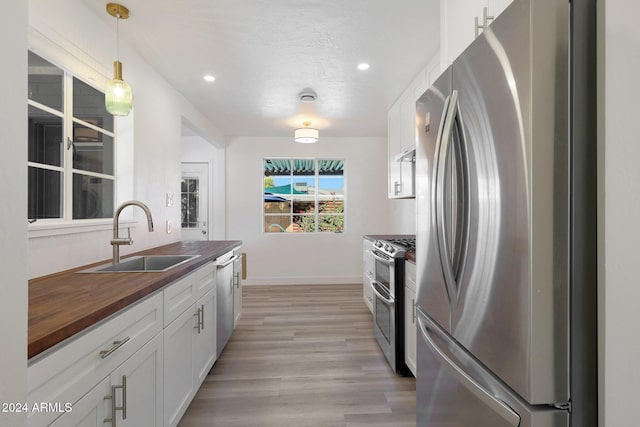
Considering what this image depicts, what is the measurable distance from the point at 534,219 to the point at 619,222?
0.63 ft

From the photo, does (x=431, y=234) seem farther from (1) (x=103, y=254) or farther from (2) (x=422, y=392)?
(1) (x=103, y=254)

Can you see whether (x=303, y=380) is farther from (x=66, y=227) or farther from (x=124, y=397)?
(x=66, y=227)

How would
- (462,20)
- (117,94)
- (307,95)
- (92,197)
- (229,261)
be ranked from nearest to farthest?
(462,20) → (117,94) → (92,197) → (229,261) → (307,95)

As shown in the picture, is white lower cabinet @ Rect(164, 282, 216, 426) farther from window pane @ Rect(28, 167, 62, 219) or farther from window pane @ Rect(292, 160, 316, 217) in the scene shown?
window pane @ Rect(292, 160, 316, 217)

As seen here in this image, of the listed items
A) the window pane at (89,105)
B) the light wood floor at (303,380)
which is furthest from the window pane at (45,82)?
the light wood floor at (303,380)

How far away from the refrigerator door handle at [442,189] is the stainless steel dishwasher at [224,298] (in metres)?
1.82

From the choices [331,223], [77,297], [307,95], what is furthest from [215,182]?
[77,297]

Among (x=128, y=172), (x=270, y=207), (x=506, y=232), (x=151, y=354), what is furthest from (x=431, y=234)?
(x=270, y=207)

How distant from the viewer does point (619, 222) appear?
0.74m

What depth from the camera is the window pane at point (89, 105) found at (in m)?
1.92

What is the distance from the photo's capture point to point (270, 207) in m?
5.45

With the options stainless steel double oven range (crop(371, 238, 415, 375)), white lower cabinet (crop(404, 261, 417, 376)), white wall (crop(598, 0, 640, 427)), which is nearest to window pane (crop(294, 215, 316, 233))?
stainless steel double oven range (crop(371, 238, 415, 375))

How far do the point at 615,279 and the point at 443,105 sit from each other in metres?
0.75

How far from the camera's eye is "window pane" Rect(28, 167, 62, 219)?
1.65m
